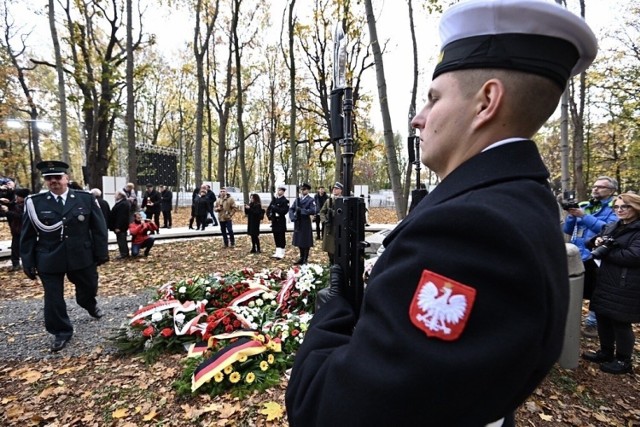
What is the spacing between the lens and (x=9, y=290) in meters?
7.02

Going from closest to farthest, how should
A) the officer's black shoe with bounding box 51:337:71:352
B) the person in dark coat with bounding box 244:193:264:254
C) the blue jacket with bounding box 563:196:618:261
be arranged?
the officer's black shoe with bounding box 51:337:71:352 → the blue jacket with bounding box 563:196:618:261 → the person in dark coat with bounding box 244:193:264:254

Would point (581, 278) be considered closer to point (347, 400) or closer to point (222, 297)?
point (347, 400)

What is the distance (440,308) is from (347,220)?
1.04 metres

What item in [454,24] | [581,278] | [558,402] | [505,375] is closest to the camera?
[505,375]

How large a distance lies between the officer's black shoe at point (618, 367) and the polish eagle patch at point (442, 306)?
4.63 metres

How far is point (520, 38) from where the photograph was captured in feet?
2.97

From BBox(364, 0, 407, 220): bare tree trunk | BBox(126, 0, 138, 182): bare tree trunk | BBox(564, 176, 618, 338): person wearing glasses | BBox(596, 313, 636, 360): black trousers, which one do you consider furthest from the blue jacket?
BBox(126, 0, 138, 182): bare tree trunk

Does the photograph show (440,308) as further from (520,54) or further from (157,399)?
(157,399)

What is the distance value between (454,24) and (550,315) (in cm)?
79

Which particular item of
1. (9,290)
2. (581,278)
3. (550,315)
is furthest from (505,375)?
(9,290)

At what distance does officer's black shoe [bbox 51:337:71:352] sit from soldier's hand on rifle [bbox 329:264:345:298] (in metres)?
4.78

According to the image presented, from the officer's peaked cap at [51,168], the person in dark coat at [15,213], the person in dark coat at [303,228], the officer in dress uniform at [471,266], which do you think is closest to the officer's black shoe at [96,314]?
the officer's peaked cap at [51,168]

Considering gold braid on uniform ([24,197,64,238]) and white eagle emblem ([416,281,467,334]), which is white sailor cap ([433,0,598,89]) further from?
gold braid on uniform ([24,197,64,238])

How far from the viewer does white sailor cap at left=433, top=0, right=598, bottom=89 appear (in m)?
Result: 0.89
